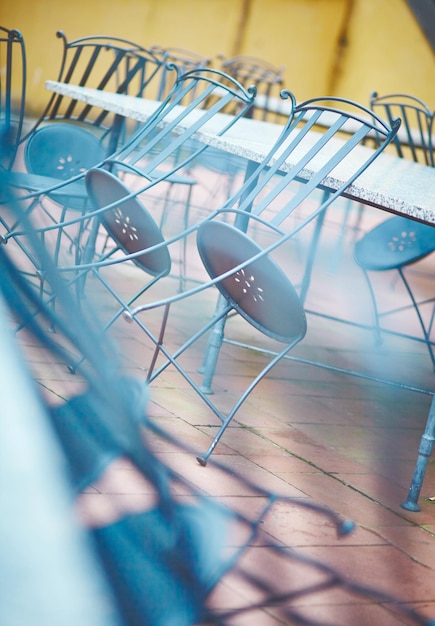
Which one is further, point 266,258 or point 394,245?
point 394,245

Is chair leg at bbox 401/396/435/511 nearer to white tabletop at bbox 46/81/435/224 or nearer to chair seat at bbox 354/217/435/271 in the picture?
white tabletop at bbox 46/81/435/224

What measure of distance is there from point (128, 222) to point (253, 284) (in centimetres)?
46

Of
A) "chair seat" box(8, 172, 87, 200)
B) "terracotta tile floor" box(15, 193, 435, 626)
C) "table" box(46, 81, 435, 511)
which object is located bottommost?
"terracotta tile floor" box(15, 193, 435, 626)

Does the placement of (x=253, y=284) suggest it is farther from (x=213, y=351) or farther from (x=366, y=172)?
(x=366, y=172)

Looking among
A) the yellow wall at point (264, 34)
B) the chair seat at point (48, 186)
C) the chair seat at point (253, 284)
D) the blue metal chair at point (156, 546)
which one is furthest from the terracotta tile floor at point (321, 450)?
the yellow wall at point (264, 34)

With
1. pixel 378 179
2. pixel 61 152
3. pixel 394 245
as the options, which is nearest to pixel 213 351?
pixel 378 179

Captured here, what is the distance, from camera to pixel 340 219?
7223mm

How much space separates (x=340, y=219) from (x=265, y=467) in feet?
17.0

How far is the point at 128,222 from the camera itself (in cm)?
242

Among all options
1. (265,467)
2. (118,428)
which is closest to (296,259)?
(265,467)

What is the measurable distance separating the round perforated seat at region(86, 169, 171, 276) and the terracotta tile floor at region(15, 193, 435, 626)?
42cm

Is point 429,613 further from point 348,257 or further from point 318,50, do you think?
point 318,50

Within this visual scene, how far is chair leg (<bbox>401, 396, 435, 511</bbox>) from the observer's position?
88.1 inches

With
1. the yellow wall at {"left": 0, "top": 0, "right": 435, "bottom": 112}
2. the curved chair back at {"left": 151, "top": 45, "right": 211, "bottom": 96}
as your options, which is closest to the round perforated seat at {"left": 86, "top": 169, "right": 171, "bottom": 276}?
the curved chair back at {"left": 151, "top": 45, "right": 211, "bottom": 96}
